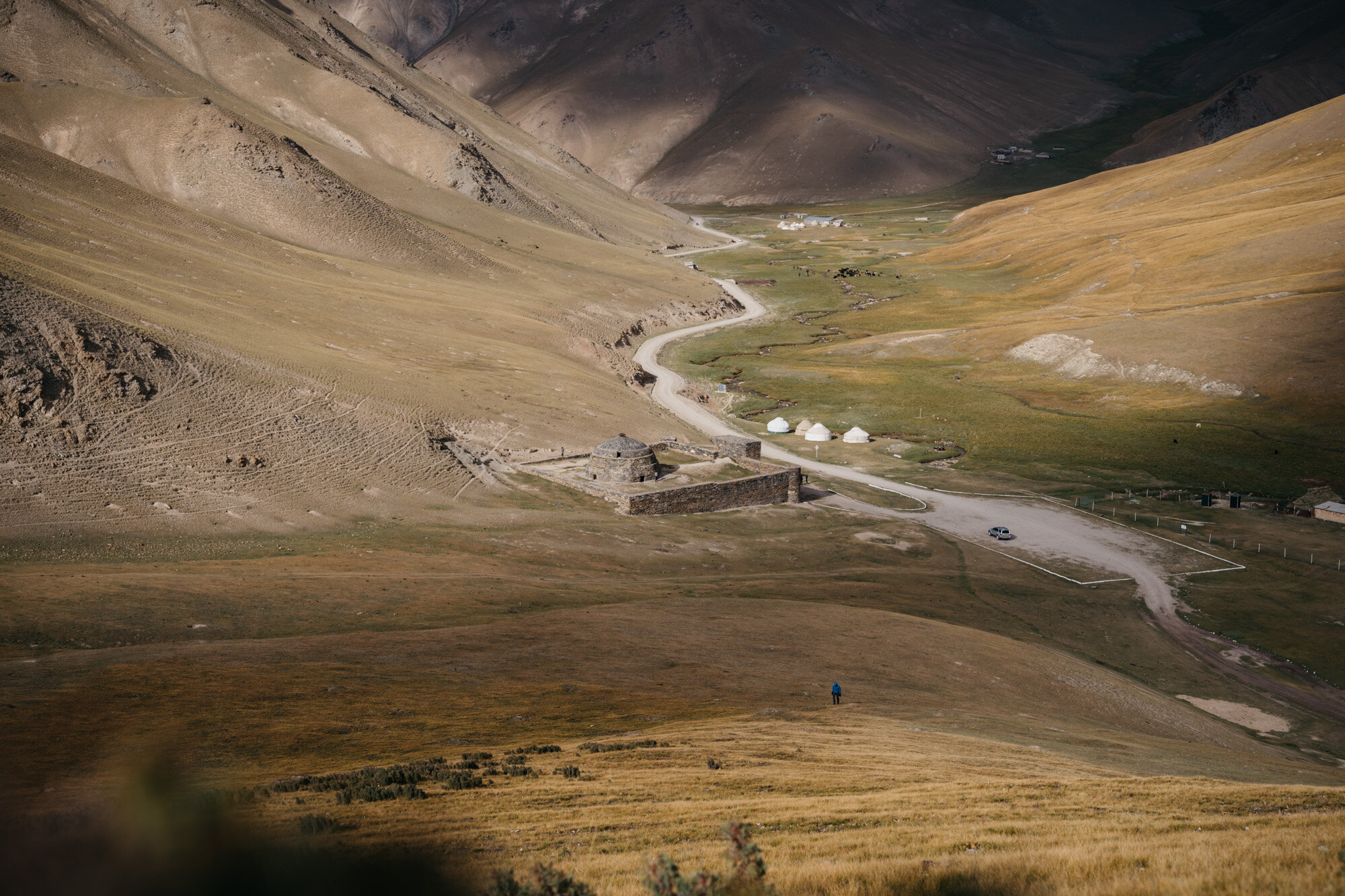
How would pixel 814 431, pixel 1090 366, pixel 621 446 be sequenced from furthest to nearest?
pixel 1090 366, pixel 814 431, pixel 621 446

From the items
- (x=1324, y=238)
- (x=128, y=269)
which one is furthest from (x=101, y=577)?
(x=1324, y=238)

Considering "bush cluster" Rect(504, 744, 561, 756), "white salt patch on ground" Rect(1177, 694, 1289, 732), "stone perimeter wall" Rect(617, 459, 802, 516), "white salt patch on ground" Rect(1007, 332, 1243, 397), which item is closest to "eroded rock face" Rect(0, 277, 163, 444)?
"stone perimeter wall" Rect(617, 459, 802, 516)

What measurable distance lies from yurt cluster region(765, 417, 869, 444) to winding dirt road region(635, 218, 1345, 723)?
5753mm

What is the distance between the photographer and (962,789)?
821 inches

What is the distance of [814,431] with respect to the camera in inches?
3435

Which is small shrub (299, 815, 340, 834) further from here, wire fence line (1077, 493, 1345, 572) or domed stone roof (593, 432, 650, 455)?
wire fence line (1077, 493, 1345, 572)

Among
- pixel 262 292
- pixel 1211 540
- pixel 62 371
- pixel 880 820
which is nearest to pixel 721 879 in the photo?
pixel 880 820

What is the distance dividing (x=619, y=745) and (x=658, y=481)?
137ft

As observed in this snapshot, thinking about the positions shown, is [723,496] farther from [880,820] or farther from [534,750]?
[880,820]

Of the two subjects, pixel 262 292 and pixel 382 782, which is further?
pixel 262 292

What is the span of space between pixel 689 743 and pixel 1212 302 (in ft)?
365

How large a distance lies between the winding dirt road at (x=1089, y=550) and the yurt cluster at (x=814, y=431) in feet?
18.9

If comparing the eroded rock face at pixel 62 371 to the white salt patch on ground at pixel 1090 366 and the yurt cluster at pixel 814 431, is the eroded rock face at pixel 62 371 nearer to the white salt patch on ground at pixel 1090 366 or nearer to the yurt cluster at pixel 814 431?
the yurt cluster at pixel 814 431

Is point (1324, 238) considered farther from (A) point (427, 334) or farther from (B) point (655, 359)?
(A) point (427, 334)
